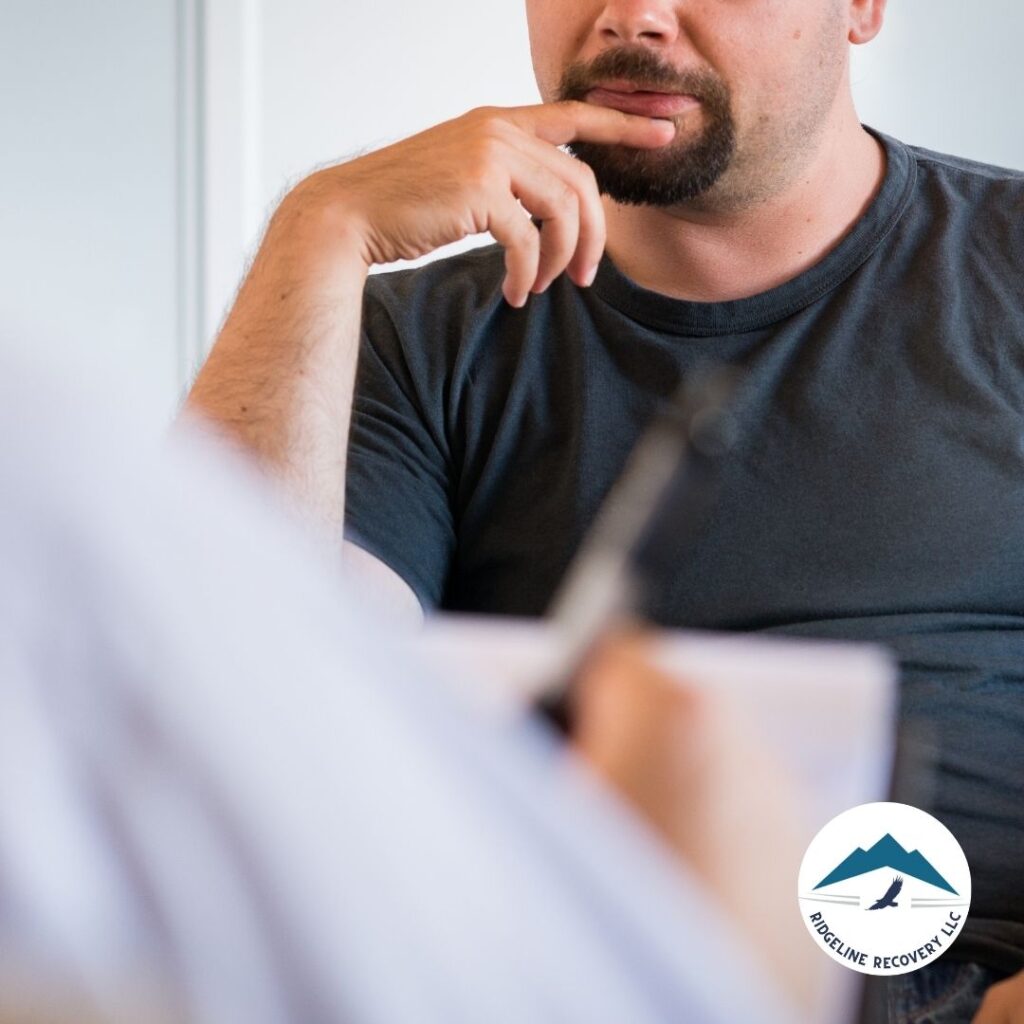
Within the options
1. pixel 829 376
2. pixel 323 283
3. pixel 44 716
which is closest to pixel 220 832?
pixel 44 716

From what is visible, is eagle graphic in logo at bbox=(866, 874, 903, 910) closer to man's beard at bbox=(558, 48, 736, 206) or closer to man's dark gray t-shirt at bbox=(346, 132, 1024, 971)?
man's dark gray t-shirt at bbox=(346, 132, 1024, 971)

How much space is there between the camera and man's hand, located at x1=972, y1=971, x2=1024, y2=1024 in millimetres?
775

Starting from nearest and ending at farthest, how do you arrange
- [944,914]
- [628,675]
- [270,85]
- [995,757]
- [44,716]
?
[44,716], [628,675], [944,914], [995,757], [270,85]

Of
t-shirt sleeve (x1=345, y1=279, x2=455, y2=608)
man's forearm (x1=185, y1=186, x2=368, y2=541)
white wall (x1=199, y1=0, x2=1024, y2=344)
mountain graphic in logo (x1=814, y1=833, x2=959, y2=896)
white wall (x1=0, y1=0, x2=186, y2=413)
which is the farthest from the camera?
white wall (x1=0, y1=0, x2=186, y2=413)

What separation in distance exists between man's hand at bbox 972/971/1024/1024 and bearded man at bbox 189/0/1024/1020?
12cm

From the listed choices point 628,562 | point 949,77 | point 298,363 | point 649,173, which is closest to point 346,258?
point 298,363

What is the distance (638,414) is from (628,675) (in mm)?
794

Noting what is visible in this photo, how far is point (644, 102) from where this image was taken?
118 centimetres

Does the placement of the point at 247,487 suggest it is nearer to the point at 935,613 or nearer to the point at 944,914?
the point at 944,914

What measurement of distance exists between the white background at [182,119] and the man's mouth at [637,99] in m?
1.13

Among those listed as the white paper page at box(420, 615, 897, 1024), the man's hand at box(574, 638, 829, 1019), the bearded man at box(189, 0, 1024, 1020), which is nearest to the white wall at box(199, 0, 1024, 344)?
the bearded man at box(189, 0, 1024, 1020)

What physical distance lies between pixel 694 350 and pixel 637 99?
21 centimetres

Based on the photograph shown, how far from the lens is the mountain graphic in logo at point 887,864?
0.56m

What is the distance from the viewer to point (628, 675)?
0.38 metres
